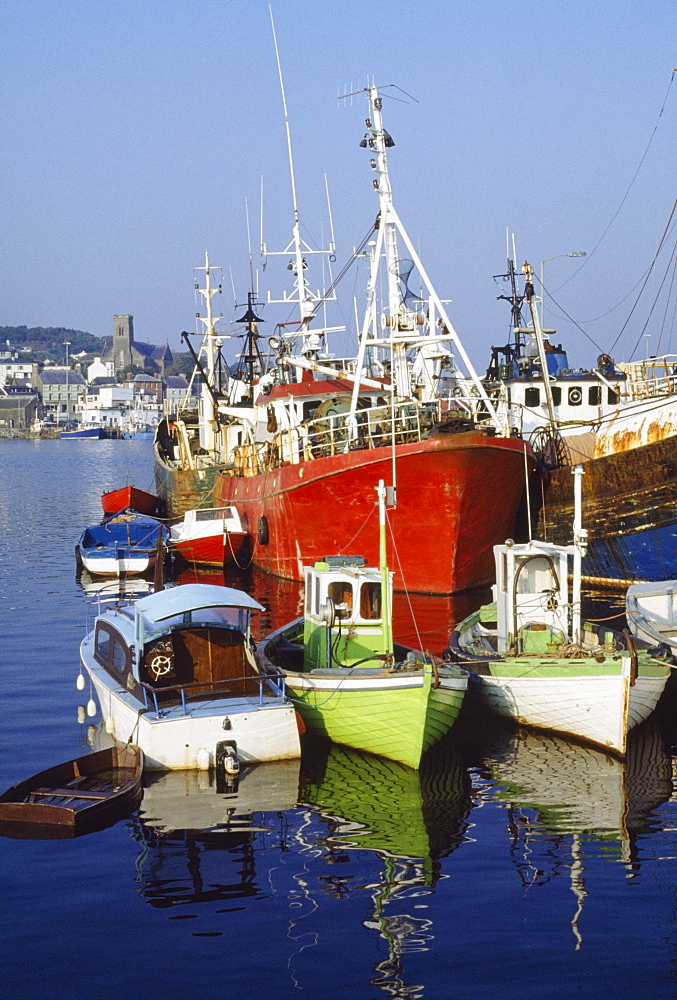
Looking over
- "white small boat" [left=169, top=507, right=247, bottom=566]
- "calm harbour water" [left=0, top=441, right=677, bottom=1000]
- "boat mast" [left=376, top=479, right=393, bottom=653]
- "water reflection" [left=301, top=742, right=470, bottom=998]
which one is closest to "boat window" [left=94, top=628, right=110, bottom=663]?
"calm harbour water" [left=0, top=441, right=677, bottom=1000]

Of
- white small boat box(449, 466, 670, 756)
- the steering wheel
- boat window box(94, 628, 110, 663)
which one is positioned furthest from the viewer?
boat window box(94, 628, 110, 663)

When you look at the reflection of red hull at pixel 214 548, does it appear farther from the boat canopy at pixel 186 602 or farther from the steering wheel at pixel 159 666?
the steering wheel at pixel 159 666

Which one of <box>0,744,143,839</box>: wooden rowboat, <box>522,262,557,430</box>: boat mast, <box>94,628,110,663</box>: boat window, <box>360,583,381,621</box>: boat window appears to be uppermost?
<box>522,262,557,430</box>: boat mast

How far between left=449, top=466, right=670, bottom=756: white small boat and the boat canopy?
3.71m

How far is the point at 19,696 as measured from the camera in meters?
20.3

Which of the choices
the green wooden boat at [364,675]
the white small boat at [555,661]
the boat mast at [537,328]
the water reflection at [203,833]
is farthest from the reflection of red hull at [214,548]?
the water reflection at [203,833]

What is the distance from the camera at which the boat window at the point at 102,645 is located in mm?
18750

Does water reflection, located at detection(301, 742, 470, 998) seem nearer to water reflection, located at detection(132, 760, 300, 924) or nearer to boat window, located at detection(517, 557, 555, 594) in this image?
water reflection, located at detection(132, 760, 300, 924)

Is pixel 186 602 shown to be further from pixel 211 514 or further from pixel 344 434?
pixel 211 514

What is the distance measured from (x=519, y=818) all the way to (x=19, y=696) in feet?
34.4

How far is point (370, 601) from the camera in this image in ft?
56.4

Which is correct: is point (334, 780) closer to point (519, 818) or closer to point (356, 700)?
point (356, 700)

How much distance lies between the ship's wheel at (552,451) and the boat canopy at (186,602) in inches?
699

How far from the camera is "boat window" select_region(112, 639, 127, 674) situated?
1736 centimetres
